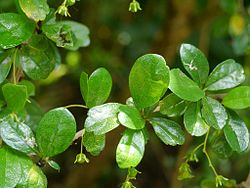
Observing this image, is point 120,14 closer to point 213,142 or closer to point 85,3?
point 85,3

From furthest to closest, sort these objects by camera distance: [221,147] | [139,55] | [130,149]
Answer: [139,55]
[221,147]
[130,149]

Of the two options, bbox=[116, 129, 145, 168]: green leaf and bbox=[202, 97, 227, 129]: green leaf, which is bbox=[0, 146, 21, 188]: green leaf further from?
bbox=[202, 97, 227, 129]: green leaf

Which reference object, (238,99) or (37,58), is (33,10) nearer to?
(37,58)

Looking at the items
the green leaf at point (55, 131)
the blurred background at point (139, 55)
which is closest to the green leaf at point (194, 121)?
the green leaf at point (55, 131)

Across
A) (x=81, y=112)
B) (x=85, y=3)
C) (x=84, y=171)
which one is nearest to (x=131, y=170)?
(x=84, y=171)

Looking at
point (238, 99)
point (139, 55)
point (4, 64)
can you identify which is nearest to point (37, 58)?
point (4, 64)

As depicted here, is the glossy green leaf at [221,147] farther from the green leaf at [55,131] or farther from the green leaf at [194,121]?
the green leaf at [55,131]
